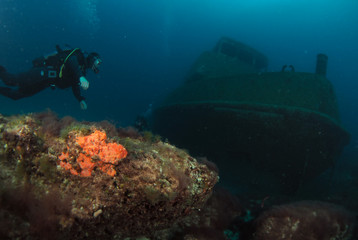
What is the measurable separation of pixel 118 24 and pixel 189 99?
99191mm

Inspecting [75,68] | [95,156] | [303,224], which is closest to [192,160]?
[95,156]

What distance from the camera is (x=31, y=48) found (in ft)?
185

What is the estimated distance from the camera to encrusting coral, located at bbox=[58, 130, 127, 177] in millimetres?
1516

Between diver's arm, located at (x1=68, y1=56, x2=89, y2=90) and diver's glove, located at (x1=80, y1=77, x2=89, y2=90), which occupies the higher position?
diver's arm, located at (x1=68, y1=56, x2=89, y2=90)

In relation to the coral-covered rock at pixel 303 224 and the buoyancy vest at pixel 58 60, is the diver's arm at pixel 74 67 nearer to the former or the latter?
the buoyancy vest at pixel 58 60

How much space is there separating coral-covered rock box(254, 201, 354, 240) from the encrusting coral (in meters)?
2.31

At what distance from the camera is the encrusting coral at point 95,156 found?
4.97 feet

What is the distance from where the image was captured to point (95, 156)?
1521mm

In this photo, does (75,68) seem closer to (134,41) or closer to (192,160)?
(192,160)

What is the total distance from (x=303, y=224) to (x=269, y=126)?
3.61 meters

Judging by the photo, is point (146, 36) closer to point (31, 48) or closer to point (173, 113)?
point (31, 48)

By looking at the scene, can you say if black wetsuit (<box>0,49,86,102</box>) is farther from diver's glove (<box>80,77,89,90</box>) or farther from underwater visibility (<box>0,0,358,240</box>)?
diver's glove (<box>80,77,89,90</box>)

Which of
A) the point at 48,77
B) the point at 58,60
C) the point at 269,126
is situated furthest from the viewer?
the point at 269,126

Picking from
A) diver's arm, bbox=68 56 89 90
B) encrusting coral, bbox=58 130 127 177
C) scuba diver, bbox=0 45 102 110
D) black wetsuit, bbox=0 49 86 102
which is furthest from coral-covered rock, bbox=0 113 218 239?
black wetsuit, bbox=0 49 86 102
